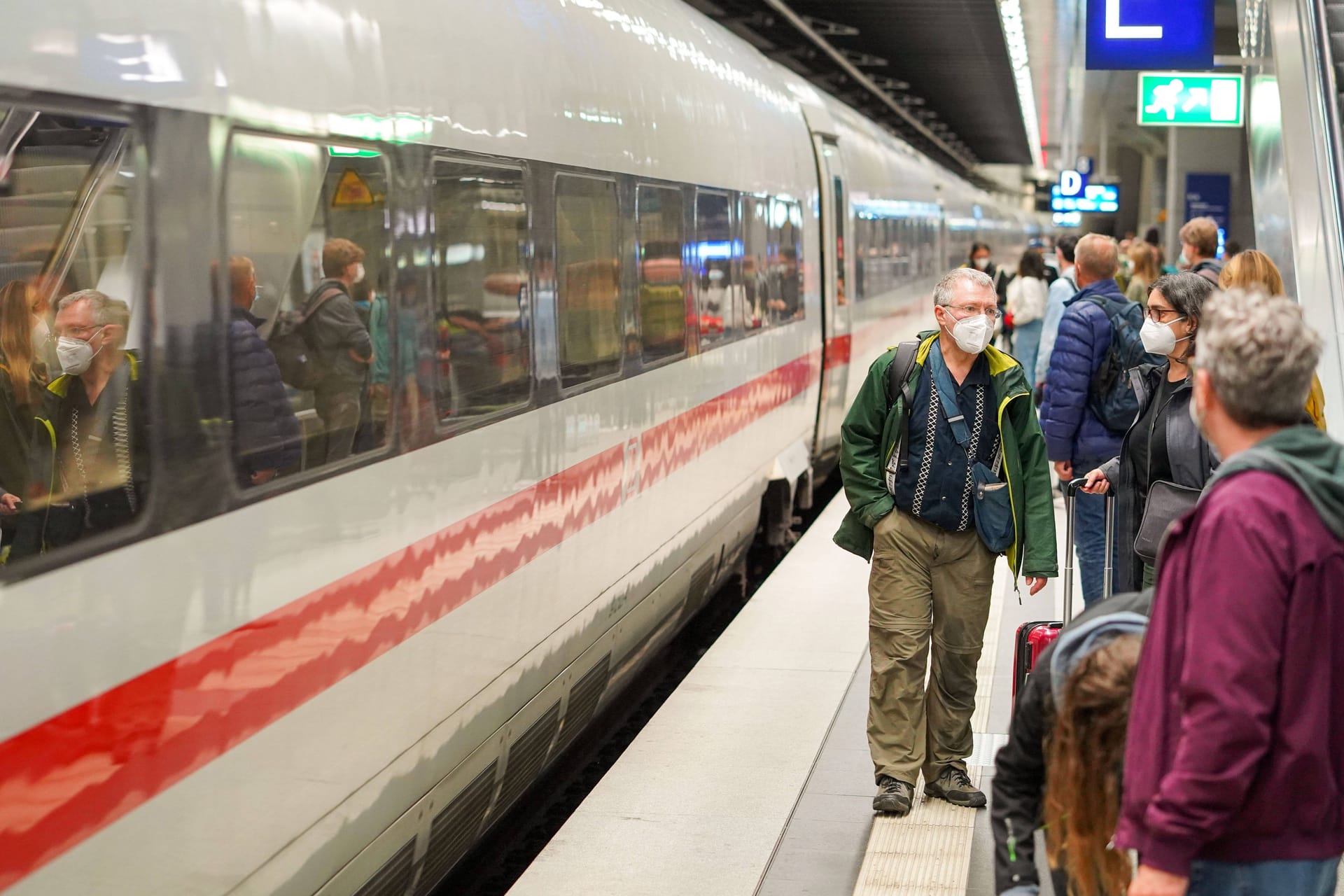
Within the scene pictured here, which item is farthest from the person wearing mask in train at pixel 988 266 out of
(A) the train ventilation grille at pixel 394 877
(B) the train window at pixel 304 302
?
(B) the train window at pixel 304 302

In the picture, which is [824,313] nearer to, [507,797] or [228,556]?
[507,797]

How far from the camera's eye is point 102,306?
282 centimetres

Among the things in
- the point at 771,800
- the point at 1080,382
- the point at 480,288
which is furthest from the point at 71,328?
the point at 1080,382

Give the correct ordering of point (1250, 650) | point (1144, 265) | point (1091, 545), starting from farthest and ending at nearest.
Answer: point (1144, 265), point (1091, 545), point (1250, 650)

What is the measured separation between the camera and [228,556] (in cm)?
311

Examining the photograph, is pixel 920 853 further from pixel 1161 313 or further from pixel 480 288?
pixel 480 288

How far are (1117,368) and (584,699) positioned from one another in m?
2.60

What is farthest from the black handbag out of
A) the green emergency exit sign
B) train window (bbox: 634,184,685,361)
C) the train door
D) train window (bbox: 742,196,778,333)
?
the green emergency exit sign

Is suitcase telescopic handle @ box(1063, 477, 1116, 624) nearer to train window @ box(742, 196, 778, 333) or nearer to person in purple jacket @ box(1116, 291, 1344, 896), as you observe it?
person in purple jacket @ box(1116, 291, 1344, 896)

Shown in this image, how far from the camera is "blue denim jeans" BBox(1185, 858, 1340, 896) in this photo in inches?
93.8

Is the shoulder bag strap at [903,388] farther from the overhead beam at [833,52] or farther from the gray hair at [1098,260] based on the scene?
the overhead beam at [833,52]

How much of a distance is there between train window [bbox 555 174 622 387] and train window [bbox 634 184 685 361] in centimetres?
39

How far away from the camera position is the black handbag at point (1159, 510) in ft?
13.7

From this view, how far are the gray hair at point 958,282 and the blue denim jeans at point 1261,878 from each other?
8.09 feet
